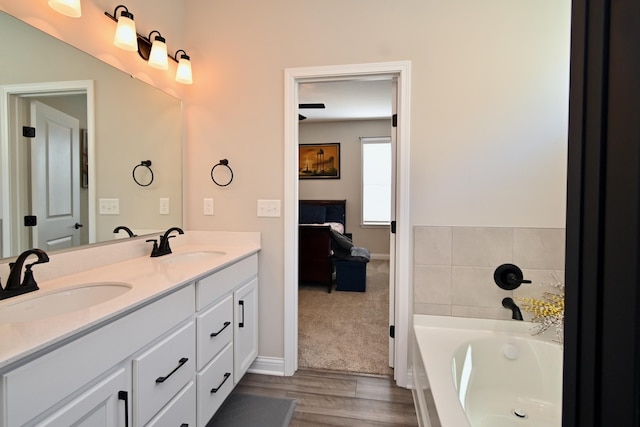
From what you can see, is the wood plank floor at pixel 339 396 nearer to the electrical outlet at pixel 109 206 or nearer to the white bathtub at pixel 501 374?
the white bathtub at pixel 501 374

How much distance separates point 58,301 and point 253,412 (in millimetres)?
1183

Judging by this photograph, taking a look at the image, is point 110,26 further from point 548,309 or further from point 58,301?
point 548,309

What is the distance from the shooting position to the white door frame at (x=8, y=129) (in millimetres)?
1156

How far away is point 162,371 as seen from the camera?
1204 millimetres

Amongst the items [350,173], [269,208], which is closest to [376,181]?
[350,173]

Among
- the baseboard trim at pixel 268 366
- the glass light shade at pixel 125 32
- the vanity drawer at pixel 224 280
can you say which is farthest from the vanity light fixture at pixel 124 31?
the baseboard trim at pixel 268 366

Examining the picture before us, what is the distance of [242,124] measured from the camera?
2174mm

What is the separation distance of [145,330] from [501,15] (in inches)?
98.1

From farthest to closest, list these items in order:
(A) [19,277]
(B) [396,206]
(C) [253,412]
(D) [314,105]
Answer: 1. (D) [314,105]
2. (B) [396,206]
3. (C) [253,412]
4. (A) [19,277]

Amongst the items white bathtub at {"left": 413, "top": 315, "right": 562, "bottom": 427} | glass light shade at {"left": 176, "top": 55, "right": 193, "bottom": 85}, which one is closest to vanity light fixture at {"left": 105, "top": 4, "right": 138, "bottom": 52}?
glass light shade at {"left": 176, "top": 55, "right": 193, "bottom": 85}

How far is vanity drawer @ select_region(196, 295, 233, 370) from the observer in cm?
146

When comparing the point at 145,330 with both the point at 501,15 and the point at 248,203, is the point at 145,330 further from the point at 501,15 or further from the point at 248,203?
the point at 501,15

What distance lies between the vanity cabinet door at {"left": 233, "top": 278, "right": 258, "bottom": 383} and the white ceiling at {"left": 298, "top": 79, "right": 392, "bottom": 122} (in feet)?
7.91

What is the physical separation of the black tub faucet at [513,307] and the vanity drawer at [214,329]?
166 centimetres
